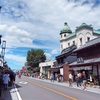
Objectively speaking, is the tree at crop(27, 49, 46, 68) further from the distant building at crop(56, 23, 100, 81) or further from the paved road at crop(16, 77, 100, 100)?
the paved road at crop(16, 77, 100, 100)

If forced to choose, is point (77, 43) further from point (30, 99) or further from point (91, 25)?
point (30, 99)

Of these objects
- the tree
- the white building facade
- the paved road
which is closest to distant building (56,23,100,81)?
the white building facade

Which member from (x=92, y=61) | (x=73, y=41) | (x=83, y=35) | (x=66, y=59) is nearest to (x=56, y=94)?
(x=92, y=61)

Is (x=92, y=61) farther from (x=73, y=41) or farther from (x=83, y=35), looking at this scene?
(x=73, y=41)

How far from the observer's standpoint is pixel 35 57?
9169 cm

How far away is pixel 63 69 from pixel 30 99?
102ft

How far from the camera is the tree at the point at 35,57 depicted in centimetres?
9172

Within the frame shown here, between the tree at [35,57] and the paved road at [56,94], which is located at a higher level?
the tree at [35,57]

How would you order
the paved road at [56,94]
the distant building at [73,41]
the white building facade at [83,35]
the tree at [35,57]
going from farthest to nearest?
the tree at [35,57] < the white building facade at [83,35] < the distant building at [73,41] < the paved road at [56,94]

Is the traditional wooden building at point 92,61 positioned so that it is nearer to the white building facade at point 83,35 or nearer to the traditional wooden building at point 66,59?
the traditional wooden building at point 66,59

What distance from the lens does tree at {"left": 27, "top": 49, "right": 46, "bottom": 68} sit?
3611 inches

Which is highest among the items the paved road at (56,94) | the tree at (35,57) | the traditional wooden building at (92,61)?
the tree at (35,57)

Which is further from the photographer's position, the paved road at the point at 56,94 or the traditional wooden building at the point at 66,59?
the traditional wooden building at the point at 66,59

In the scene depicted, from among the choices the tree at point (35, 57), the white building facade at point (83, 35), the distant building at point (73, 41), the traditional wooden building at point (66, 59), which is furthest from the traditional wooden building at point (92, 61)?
the tree at point (35, 57)
